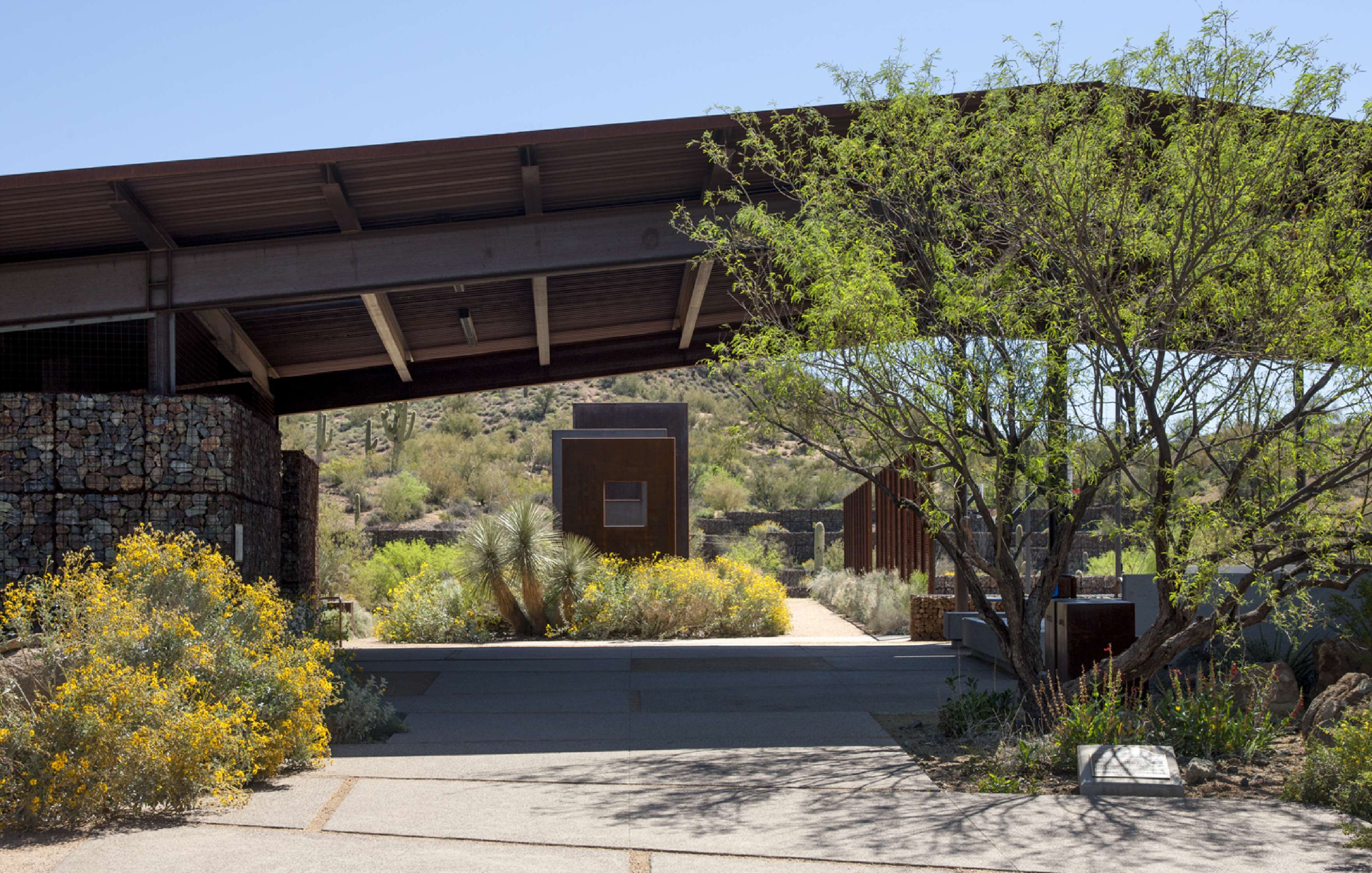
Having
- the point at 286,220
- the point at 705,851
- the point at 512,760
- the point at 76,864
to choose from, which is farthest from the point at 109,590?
the point at 286,220

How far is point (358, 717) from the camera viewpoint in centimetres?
829

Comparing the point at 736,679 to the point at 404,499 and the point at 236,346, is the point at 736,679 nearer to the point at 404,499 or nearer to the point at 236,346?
the point at 236,346

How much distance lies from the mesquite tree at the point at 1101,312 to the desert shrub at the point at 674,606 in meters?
8.04

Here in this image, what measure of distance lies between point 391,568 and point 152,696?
16894mm

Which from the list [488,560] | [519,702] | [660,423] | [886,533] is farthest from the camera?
[886,533]

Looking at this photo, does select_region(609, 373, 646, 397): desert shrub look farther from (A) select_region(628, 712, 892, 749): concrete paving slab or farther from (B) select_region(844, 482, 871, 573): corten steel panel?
(A) select_region(628, 712, 892, 749): concrete paving slab

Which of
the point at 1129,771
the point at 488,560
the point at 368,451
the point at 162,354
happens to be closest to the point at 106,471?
the point at 162,354

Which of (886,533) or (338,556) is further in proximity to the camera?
(338,556)

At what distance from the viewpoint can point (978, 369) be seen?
8.57 meters

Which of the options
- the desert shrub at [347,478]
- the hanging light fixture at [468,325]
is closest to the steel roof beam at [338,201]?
the hanging light fixture at [468,325]

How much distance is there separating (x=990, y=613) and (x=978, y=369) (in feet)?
6.14

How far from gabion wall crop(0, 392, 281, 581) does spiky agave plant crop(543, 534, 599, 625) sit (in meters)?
6.51

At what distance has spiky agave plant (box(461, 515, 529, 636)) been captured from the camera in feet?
54.3

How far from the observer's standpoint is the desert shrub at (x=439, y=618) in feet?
54.4
